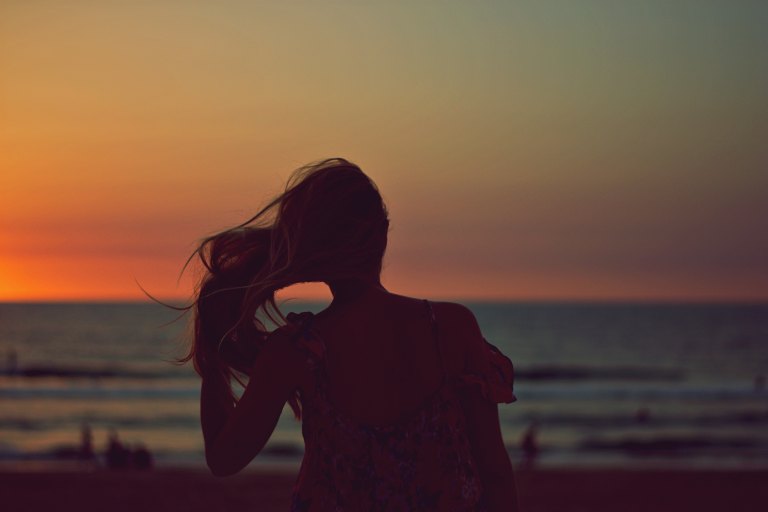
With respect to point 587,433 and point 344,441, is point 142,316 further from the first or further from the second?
point 344,441

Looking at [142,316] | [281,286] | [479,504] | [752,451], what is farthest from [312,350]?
[142,316]

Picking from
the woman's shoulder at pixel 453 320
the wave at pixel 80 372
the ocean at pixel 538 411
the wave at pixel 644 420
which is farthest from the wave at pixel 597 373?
the woman's shoulder at pixel 453 320

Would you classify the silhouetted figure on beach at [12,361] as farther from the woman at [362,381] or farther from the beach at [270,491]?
the woman at [362,381]

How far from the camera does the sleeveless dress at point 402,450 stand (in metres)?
2.26

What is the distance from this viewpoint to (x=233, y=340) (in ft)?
8.07

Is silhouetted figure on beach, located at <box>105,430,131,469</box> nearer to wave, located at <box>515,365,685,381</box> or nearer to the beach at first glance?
the beach

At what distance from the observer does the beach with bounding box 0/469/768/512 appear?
9844 mm

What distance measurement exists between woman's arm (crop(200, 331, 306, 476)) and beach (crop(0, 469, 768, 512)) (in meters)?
7.61

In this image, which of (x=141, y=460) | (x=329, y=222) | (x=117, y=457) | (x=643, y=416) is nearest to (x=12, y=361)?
(x=643, y=416)

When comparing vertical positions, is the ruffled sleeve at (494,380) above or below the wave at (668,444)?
above

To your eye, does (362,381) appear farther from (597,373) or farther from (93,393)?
(597,373)

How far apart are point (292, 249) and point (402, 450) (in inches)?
20.2

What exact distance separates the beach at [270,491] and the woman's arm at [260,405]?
761 cm

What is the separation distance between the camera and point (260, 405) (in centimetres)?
221
